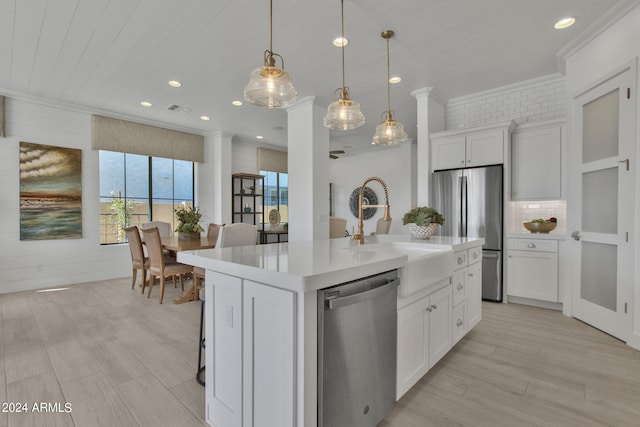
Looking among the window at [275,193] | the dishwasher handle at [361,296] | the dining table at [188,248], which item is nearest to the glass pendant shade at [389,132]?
the dishwasher handle at [361,296]

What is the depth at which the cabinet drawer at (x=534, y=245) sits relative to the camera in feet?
12.0

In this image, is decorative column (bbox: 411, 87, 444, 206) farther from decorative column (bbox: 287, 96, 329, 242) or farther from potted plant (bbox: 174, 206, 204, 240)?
potted plant (bbox: 174, 206, 204, 240)

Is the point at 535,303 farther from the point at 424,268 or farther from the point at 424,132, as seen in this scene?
the point at 424,268

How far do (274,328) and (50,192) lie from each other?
17.5ft

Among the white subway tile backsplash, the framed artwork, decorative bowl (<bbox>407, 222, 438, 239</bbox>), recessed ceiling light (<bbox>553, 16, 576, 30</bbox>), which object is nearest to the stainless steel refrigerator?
the white subway tile backsplash

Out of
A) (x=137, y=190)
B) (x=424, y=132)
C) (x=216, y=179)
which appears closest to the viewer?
(x=424, y=132)

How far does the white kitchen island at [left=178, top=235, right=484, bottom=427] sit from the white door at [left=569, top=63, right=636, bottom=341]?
219cm

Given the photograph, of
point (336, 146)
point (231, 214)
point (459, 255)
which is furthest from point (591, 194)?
point (231, 214)

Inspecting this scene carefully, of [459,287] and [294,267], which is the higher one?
[294,267]

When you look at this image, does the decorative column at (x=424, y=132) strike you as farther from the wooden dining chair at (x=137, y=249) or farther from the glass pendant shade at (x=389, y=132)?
the wooden dining chair at (x=137, y=249)

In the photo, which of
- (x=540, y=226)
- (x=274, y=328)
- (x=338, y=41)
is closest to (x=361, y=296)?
(x=274, y=328)

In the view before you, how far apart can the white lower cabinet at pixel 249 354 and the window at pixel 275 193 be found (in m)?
6.35

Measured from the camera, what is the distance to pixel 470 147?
13.8 ft

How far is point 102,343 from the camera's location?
269 centimetres
